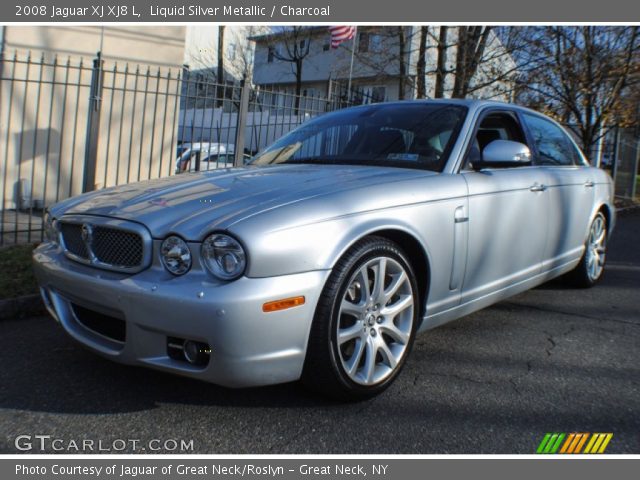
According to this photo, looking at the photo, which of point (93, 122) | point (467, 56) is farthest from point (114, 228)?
point (467, 56)

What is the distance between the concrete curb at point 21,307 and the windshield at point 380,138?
184 cm

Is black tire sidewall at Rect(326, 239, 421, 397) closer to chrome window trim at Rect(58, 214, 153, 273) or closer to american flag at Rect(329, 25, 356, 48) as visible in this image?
chrome window trim at Rect(58, 214, 153, 273)

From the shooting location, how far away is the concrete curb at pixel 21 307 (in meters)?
3.97

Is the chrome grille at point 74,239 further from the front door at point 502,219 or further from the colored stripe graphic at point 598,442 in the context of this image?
the colored stripe graphic at point 598,442

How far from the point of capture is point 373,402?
277 cm

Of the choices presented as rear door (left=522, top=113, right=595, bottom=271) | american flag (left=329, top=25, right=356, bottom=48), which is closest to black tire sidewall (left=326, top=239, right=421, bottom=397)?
rear door (left=522, top=113, right=595, bottom=271)

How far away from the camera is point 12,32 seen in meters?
7.73

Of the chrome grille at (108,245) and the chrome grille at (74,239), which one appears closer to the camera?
→ the chrome grille at (108,245)

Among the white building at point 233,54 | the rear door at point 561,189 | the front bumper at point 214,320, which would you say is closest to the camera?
the front bumper at point 214,320

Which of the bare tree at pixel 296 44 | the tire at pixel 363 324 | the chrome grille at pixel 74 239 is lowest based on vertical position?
the tire at pixel 363 324

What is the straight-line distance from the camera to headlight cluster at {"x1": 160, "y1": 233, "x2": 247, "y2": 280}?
2.34 m

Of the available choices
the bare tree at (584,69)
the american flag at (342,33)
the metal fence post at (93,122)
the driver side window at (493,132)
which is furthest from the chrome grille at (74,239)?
the bare tree at (584,69)

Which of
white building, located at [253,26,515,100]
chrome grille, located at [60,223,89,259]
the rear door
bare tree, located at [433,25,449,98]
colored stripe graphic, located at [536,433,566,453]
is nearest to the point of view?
colored stripe graphic, located at [536,433,566,453]

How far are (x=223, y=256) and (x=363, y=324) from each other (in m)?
0.77
